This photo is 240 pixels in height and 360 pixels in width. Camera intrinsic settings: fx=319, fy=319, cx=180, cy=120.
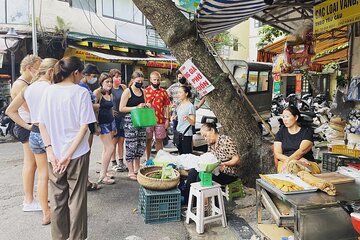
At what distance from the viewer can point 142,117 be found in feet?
16.0

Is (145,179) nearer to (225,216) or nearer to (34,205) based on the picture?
(225,216)

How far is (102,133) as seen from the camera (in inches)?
187

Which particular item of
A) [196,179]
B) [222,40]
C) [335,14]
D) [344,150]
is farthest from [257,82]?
[222,40]

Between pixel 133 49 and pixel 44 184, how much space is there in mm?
12479

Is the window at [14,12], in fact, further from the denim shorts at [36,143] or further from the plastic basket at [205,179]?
the plastic basket at [205,179]

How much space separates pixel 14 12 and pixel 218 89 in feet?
34.0

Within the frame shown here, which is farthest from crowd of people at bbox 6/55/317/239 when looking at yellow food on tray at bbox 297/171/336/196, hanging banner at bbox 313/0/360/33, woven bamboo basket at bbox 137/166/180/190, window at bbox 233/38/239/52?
window at bbox 233/38/239/52

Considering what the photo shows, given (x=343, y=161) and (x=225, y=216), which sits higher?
(x=343, y=161)

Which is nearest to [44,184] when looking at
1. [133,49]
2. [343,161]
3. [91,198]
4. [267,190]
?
[91,198]

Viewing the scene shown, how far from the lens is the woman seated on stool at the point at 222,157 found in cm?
400

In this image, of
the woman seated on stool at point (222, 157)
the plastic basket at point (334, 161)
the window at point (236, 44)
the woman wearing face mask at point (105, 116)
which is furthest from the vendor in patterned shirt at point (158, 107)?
the window at point (236, 44)

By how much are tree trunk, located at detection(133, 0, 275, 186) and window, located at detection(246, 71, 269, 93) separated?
5.27 m

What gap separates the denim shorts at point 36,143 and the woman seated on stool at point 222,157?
177 cm

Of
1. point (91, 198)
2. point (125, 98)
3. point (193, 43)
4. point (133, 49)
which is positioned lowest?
point (91, 198)
